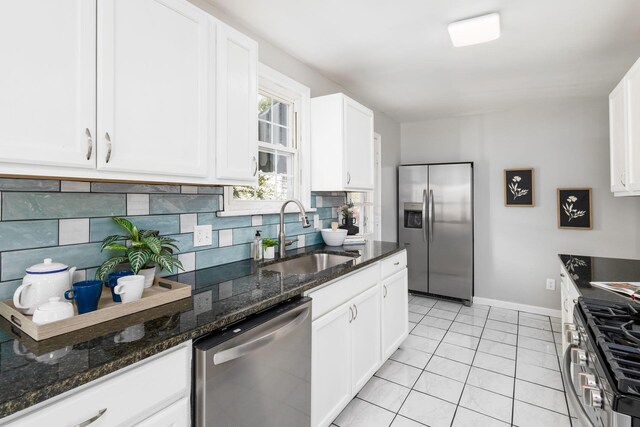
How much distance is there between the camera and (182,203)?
1730 millimetres

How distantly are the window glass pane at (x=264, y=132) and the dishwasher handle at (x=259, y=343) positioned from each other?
135 cm

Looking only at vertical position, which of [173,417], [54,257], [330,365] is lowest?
[330,365]

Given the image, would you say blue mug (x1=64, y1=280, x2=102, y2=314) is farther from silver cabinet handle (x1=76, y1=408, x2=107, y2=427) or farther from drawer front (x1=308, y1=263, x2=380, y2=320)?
drawer front (x1=308, y1=263, x2=380, y2=320)

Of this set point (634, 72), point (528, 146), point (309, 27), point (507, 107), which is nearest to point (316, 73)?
point (309, 27)

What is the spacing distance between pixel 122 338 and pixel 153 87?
36.8 inches

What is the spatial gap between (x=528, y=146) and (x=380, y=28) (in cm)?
280

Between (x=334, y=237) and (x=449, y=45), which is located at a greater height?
(x=449, y=45)

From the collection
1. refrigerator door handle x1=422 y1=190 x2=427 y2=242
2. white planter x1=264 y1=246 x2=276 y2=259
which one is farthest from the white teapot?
refrigerator door handle x1=422 y1=190 x2=427 y2=242

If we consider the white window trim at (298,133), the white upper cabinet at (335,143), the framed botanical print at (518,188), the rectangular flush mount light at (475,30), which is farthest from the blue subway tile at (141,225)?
the framed botanical print at (518,188)

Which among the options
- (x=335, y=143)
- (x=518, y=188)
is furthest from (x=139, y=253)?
(x=518, y=188)

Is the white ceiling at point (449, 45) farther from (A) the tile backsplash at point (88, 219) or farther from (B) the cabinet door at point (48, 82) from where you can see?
(A) the tile backsplash at point (88, 219)

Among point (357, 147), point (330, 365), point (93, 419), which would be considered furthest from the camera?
point (357, 147)

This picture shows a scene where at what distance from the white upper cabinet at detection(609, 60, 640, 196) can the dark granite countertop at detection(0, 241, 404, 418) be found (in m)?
1.99

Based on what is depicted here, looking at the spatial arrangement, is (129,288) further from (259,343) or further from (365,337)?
(365,337)
